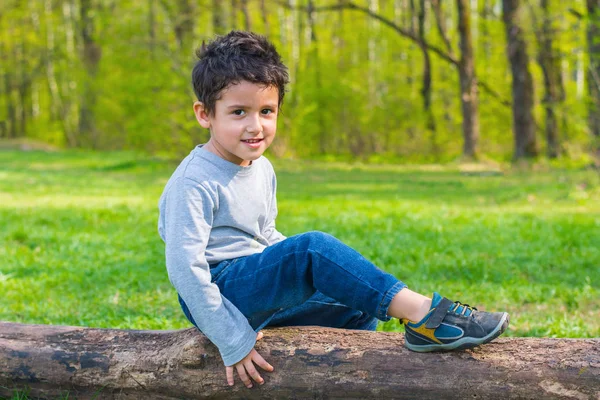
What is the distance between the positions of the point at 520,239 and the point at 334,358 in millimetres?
4775

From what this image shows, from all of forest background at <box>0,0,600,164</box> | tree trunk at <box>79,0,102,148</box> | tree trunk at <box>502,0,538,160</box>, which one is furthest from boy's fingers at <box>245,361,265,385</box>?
tree trunk at <box>79,0,102,148</box>

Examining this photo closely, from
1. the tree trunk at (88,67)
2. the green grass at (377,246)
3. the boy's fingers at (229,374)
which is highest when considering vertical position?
the tree trunk at (88,67)

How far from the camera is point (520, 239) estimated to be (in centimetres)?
706

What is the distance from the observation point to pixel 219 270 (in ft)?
9.67

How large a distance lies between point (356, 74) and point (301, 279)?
2400cm

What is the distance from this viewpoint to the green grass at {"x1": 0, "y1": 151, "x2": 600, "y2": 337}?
487 cm

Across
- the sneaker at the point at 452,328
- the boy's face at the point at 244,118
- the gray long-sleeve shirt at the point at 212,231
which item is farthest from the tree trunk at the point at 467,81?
the sneaker at the point at 452,328

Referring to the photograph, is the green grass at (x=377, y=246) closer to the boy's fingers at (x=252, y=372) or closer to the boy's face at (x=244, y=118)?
the boy's fingers at (x=252, y=372)

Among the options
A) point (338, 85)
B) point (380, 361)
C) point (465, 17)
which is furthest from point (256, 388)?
point (338, 85)

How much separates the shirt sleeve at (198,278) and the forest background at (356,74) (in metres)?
9.07

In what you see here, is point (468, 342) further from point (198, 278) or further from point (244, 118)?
point (244, 118)

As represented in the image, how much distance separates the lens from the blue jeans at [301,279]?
2.77 m

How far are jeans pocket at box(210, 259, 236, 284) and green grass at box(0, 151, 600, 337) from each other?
1.53 meters

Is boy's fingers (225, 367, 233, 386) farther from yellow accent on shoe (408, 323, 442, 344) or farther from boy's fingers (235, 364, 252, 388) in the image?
yellow accent on shoe (408, 323, 442, 344)
